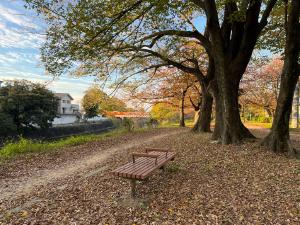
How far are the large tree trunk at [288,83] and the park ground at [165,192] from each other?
Answer: 1.76ft

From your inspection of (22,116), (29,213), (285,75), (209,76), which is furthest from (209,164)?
(22,116)

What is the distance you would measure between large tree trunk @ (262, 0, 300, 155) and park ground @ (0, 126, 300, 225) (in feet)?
1.76

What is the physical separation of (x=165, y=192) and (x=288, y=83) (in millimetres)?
5323

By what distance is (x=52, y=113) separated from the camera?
26.9 meters

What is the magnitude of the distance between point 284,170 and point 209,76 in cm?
862

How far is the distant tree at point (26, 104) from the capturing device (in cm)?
2291

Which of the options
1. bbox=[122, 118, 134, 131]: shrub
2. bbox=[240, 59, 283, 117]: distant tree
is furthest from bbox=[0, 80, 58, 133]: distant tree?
bbox=[240, 59, 283, 117]: distant tree

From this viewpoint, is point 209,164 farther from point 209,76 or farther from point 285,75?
point 209,76

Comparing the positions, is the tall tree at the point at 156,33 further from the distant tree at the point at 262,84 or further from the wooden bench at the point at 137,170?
the distant tree at the point at 262,84

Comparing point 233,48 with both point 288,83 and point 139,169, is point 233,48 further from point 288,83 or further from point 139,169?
point 139,169

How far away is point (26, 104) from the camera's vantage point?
24.0 m

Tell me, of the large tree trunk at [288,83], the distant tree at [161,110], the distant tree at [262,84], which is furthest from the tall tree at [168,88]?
the large tree trunk at [288,83]

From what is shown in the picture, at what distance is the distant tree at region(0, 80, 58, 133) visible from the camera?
22.9m

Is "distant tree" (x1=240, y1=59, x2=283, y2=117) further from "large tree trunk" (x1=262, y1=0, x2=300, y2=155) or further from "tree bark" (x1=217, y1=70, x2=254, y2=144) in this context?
"large tree trunk" (x1=262, y1=0, x2=300, y2=155)
